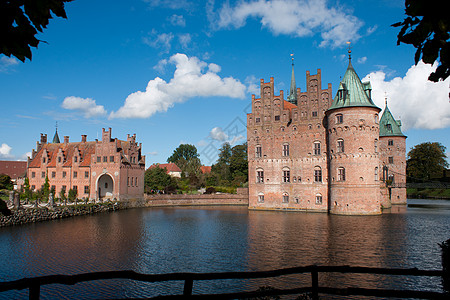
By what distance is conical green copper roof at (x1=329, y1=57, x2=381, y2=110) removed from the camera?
108ft

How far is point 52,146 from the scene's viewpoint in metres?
51.3

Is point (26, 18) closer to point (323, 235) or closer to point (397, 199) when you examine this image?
point (323, 235)

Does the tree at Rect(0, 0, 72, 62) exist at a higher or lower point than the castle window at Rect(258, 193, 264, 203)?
higher

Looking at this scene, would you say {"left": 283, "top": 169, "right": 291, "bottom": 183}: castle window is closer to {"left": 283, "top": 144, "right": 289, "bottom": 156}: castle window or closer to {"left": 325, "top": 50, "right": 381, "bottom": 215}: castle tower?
{"left": 283, "top": 144, "right": 289, "bottom": 156}: castle window

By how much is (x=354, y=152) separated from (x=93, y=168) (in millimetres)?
34102

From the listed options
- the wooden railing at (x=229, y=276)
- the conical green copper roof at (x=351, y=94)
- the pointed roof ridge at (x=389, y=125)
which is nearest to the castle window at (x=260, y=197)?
the conical green copper roof at (x=351, y=94)

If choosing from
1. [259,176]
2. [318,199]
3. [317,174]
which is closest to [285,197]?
[318,199]

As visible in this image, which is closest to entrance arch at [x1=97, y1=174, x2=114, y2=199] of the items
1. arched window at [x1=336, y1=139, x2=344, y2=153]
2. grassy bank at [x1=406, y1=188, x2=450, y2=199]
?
arched window at [x1=336, y1=139, x2=344, y2=153]

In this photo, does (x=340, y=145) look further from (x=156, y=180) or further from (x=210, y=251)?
(x=156, y=180)

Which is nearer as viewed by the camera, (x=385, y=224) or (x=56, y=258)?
(x=56, y=258)

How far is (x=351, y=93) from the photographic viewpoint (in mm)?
33406

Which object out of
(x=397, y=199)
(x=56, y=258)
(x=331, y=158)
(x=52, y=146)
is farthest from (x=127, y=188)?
(x=397, y=199)

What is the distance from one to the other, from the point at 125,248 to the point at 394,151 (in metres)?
40.7

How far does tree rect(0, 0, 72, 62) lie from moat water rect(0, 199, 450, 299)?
29.6ft
